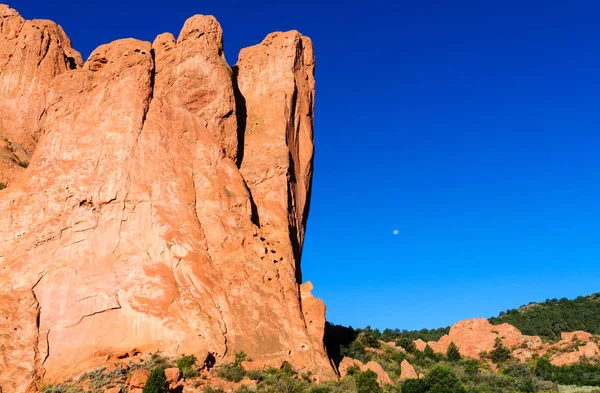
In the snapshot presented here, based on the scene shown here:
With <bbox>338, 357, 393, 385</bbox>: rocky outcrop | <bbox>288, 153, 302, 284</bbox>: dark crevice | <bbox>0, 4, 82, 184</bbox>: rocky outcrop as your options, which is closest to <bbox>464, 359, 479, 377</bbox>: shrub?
<bbox>338, 357, 393, 385</bbox>: rocky outcrop

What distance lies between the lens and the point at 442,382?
32.0 meters

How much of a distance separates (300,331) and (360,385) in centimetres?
432

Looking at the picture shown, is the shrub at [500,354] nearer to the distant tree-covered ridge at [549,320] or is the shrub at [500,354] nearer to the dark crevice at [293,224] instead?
the distant tree-covered ridge at [549,320]

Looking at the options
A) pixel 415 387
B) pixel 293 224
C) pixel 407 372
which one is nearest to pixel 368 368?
pixel 415 387

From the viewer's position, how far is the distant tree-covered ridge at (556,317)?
272 ft

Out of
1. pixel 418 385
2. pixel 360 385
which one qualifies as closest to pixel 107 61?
pixel 360 385

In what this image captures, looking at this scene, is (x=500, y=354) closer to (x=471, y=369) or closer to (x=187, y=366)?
(x=471, y=369)

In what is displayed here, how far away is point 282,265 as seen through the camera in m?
32.1

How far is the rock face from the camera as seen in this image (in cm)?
2706

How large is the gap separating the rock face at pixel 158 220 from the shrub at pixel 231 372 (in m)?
0.79

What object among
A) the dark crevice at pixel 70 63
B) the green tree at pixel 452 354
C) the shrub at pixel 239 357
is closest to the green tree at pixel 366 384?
the shrub at pixel 239 357

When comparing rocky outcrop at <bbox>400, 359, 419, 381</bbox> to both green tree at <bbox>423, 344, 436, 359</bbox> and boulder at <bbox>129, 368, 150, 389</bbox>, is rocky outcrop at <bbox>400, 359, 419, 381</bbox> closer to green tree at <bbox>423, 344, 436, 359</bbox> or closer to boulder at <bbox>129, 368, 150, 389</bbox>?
green tree at <bbox>423, 344, 436, 359</bbox>

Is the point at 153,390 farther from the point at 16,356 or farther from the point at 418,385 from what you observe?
the point at 418,385

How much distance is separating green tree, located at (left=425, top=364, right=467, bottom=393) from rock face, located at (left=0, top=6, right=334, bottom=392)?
6620 millimetres
